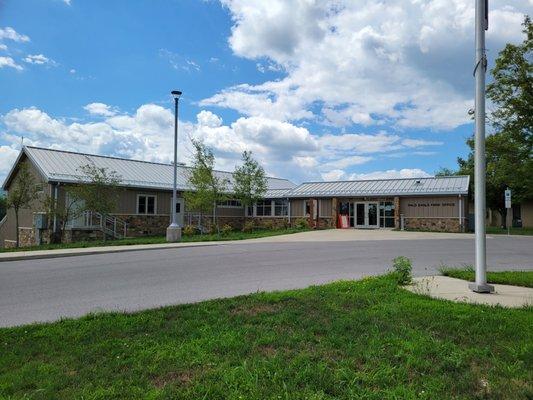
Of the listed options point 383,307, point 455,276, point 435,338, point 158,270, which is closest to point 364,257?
→ point 455,276

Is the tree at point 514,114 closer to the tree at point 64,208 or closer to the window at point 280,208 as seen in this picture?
the window at point 280,208

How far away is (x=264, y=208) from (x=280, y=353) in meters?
36.6

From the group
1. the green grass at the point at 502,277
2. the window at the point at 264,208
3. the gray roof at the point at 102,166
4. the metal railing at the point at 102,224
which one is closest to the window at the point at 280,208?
the window at the point at 264,208

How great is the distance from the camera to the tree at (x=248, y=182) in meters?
33.5

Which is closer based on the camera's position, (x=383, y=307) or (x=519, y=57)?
(x=383, y=307)

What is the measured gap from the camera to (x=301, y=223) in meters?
37.1

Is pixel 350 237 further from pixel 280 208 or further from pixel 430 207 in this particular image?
pixel 280 208

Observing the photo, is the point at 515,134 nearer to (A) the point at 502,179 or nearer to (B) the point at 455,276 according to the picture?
(A) the point at 502,179

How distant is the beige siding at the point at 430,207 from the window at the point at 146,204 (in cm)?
1872

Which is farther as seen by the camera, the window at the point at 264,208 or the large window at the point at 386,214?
the window at the point at 264,208

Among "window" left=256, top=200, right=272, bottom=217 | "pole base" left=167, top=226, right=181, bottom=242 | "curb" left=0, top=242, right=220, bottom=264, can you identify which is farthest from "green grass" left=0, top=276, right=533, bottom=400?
"window" left=256, top=200, right=272, bottom=217

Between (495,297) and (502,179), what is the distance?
32.0 m

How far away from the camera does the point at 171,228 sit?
22484mm

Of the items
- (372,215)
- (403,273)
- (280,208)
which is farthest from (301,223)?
(403,273)
